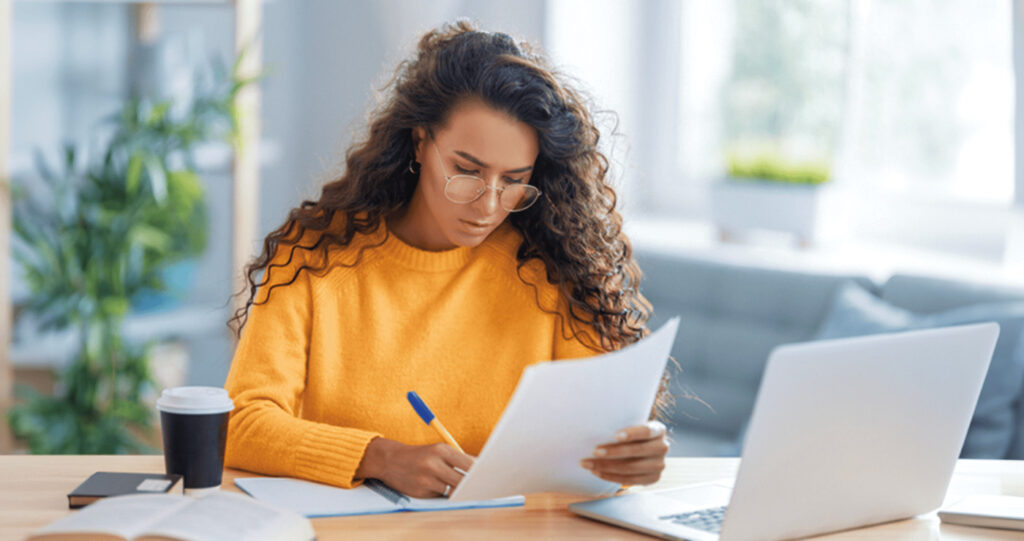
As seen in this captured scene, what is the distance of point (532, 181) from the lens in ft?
5.26

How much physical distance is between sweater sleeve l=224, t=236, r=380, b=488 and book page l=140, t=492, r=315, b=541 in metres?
0.22

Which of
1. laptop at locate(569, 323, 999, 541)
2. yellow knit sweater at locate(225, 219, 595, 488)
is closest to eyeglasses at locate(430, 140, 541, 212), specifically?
yellow knit sweater at locate(225, 219, 595, 488)

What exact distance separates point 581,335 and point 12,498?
78 centimetres

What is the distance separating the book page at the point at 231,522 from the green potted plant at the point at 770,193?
2.21 metres

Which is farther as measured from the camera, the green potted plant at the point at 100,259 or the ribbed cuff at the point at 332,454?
the green potted plant at the point at 100,259

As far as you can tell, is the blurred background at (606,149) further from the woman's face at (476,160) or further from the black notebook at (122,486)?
the black notebook at (122,486)

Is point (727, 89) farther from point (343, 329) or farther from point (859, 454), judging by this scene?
point (859, 454)

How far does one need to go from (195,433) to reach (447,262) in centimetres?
53

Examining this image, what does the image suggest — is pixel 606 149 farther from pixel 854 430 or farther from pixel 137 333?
pixel 854 430

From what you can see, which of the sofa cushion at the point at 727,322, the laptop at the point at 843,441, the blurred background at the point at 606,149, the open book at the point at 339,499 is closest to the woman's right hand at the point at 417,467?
the open book at the point at 339,499

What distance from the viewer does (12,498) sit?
119cm

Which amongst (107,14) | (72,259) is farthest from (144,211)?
(107,14)

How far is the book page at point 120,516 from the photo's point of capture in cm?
95

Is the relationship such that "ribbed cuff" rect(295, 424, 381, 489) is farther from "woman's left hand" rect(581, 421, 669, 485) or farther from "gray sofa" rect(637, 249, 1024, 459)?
"gray sofa" rect(637, 249, 1024, 459)
